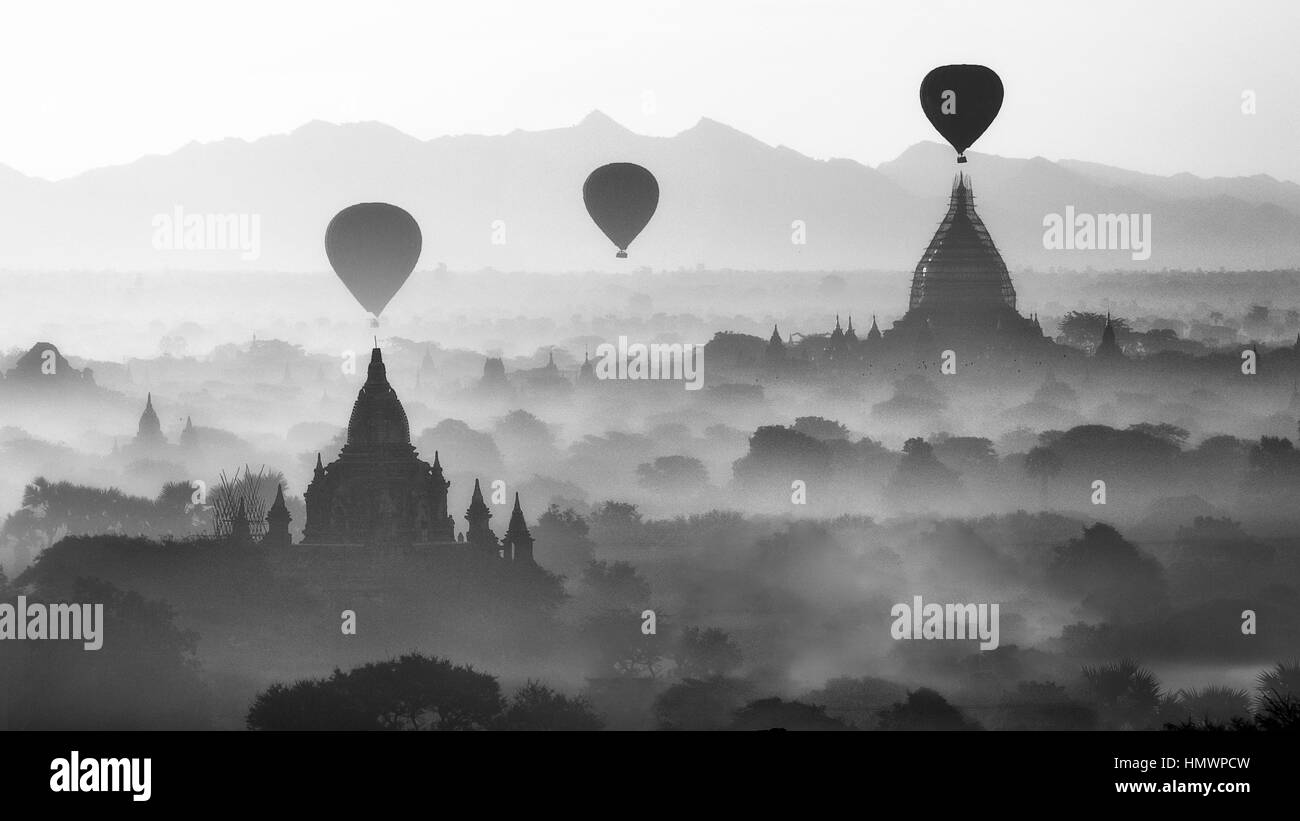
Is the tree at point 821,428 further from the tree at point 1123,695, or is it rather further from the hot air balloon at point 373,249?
the hot air balloon at point 373,249

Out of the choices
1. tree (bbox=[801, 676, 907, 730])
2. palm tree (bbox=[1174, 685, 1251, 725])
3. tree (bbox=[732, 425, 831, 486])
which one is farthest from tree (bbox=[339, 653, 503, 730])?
tree (bbox=[732, 425, 831, 486])

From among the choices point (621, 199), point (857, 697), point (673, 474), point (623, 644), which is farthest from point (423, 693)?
point (673, 474)

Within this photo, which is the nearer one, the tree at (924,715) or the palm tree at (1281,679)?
the tree at (924,715)

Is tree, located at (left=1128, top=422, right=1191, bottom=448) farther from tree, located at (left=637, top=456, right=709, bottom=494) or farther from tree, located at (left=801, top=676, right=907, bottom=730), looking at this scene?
tree, located at (left=801, top=676, right=907, bottom=730)

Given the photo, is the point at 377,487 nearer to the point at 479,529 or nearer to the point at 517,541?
the point at 479,529

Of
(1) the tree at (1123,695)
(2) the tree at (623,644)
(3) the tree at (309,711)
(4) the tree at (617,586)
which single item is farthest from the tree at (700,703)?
(1) the tree at (1123,695)

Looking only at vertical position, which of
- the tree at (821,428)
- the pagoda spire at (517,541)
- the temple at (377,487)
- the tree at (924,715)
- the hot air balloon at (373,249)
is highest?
the hot air balloon at (373,249)
